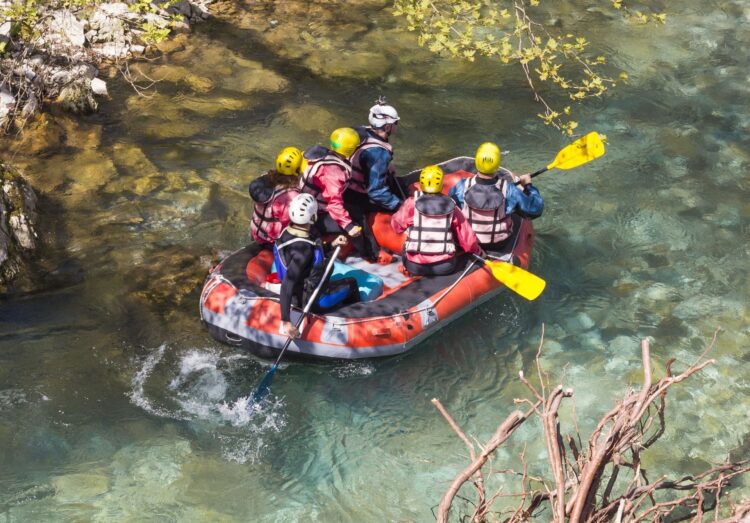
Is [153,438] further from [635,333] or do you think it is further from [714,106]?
[714,106]

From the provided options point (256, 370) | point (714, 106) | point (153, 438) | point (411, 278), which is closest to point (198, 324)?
point (256, 370)

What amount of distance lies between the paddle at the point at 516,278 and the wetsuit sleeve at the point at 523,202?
1.59 feet

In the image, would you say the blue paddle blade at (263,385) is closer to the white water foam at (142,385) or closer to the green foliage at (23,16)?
the white water foam at (142,385)

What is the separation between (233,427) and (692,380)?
3.78m

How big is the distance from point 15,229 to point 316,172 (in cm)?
296

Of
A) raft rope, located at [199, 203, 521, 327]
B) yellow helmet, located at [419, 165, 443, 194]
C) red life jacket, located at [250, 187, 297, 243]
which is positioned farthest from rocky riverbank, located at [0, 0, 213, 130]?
yellow helmet, located at [419, 165, 443, 194]

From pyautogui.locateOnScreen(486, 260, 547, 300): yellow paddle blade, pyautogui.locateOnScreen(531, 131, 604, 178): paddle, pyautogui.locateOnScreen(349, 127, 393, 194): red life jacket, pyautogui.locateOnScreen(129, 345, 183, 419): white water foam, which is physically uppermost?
pyautogui.locateOnScreen(349, 127, 393, 194): red life jacket

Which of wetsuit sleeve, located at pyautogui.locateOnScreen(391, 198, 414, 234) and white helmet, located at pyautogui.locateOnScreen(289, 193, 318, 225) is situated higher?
white helmet, located at pyautogui.locateOnScreen(289, 193, 318, 225)

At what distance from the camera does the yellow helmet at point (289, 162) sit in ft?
22.1

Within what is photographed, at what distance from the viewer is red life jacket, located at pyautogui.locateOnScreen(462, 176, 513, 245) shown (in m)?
7.07

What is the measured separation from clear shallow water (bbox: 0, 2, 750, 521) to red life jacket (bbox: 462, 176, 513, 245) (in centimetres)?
68

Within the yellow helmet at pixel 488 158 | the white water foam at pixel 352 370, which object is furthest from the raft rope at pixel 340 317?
the yellow helmet at pixel 488 158

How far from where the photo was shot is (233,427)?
6242 millimetres

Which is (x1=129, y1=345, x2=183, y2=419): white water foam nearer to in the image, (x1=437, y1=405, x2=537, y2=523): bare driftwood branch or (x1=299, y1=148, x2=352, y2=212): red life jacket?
(x1=299, y1=148, x2=352, y2=212): red life jacket
